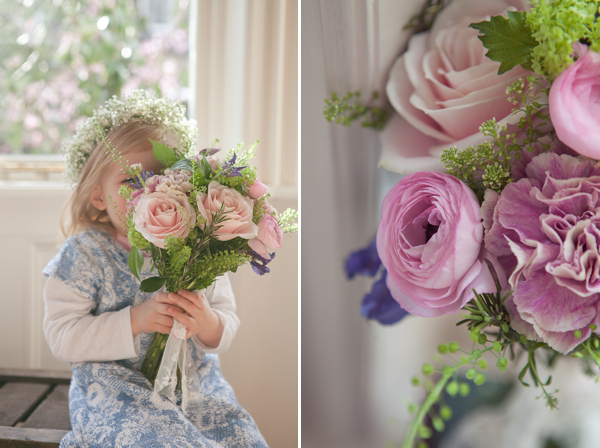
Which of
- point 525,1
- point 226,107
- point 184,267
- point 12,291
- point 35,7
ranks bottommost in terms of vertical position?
point 12,291

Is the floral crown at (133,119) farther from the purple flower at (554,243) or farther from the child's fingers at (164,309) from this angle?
the purple flower at (554,243)

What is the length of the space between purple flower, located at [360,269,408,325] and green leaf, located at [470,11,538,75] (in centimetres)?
21

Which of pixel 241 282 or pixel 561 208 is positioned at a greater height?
pixel 561 208

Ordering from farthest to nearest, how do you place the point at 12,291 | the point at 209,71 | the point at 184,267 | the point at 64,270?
the point at 12,291 → the point at 209,71 → the point at 64,270 → the point at 184,267

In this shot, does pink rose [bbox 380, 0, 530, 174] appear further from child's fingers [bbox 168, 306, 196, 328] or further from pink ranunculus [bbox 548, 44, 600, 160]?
child's fingers [bbox 168, 306, 196, 328]

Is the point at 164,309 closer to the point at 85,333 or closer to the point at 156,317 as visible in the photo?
the point at 156,317

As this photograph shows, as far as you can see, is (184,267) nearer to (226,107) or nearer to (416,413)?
(416,413)

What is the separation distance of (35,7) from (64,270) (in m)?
1.10

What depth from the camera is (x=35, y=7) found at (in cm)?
168

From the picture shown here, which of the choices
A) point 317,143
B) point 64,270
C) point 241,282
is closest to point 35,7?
point 64,270

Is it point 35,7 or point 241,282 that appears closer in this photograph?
point 241,282

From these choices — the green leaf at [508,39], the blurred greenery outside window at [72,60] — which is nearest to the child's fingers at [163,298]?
the green leaf at [508,39]

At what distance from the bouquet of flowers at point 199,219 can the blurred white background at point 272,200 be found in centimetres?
48

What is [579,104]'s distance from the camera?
0.36m
